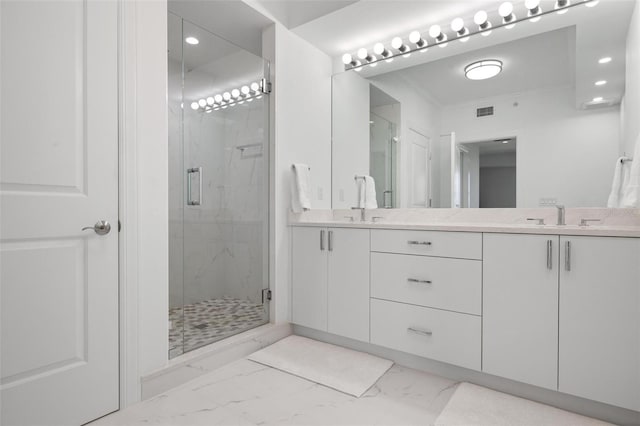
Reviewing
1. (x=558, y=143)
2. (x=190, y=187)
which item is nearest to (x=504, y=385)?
(x=558, y=143)

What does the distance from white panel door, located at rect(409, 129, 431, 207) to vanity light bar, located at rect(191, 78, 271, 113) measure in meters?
1.19

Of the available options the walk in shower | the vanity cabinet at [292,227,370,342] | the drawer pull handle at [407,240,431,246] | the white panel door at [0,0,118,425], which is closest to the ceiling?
the walk in shower

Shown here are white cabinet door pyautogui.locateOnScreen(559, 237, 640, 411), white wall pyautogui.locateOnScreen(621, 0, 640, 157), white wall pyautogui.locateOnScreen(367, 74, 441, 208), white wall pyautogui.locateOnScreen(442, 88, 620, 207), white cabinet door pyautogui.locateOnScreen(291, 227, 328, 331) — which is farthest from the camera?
white wall pyautogui.locateOnScreen(367, 74, 441, 208)

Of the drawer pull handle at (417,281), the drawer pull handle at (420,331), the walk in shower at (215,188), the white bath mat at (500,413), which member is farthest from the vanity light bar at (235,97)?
the white bath mat at (500,413)

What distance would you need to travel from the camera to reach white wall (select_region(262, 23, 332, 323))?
256 centimetres

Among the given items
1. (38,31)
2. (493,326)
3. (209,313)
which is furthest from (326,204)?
(38,31)

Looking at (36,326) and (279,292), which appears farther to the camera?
(279,292)

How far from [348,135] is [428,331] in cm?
177

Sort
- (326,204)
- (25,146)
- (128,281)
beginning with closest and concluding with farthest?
(25,146), (128,281), (326,204)

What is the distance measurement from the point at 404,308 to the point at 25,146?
2007 millimetres

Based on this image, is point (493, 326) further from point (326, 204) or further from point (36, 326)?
point (36, 326)

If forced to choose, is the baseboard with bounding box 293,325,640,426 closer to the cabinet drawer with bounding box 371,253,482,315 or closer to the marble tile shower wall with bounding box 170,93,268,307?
the cabinet drawer with bounding box 371,253,482,315

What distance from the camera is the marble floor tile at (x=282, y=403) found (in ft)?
5.09

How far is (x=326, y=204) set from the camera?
3.01 metres
